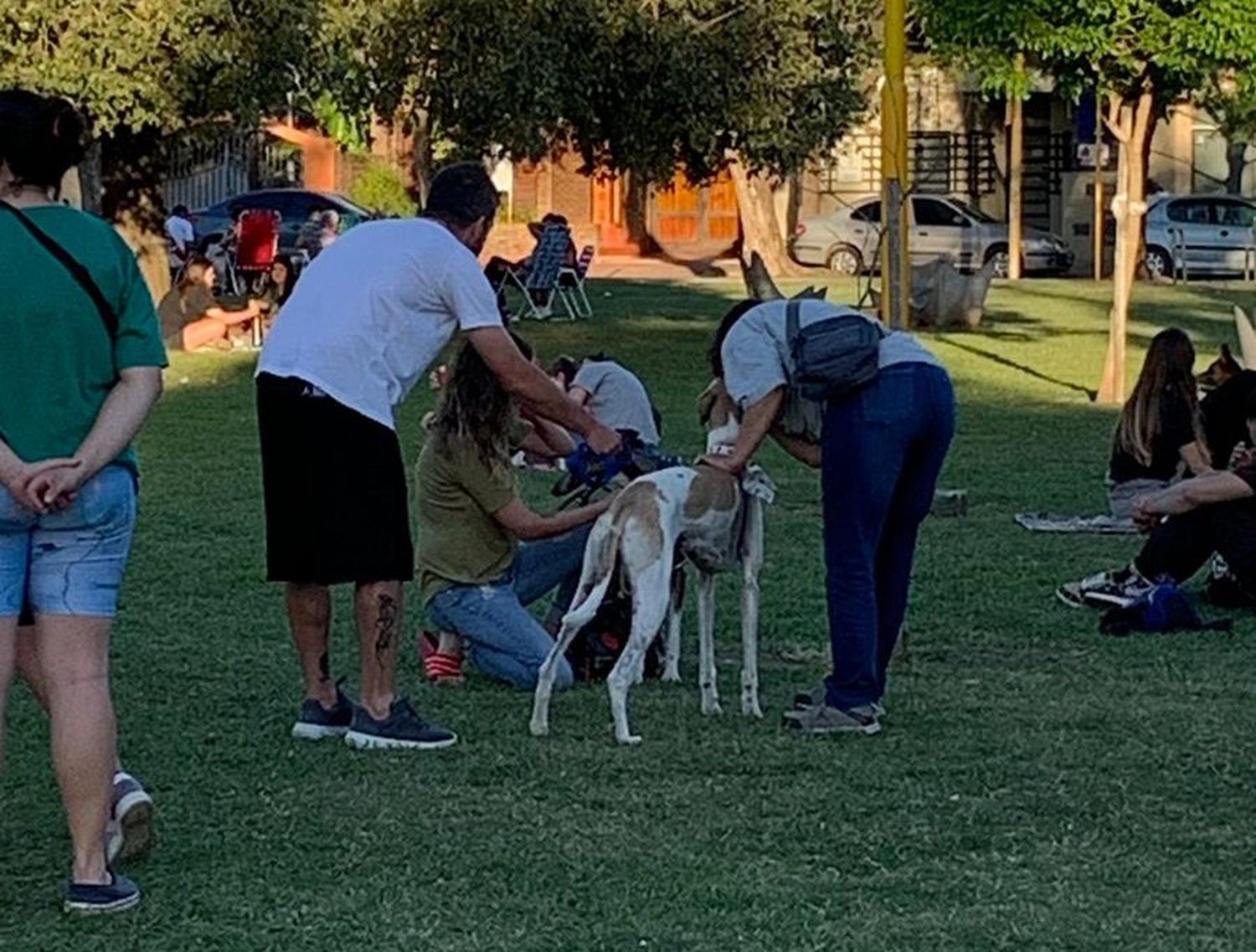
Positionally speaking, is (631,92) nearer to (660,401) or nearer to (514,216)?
(660,401)

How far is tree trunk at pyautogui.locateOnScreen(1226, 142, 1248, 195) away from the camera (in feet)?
155

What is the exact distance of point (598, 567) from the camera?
7.86 m

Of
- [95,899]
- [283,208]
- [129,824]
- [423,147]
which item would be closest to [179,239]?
[283,208]

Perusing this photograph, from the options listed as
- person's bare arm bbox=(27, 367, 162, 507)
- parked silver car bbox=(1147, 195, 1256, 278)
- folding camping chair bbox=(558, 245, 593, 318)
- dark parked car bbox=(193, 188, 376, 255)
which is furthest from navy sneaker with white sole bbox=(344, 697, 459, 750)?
parked silver car bbox=(1147, 195, 1256, 278)

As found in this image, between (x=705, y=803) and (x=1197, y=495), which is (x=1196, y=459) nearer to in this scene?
(x=1197, y=495)

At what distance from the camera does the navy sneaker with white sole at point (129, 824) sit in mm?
5871

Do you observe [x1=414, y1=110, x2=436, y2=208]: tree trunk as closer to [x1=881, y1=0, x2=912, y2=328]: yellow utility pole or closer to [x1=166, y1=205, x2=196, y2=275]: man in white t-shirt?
[x1=166, y1=205, x2=196, y2=275]: man in white t-shirt

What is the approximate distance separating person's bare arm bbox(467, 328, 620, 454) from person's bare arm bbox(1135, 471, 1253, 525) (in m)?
3.36

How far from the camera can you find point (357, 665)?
29.6ft

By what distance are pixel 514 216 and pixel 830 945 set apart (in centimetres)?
4460

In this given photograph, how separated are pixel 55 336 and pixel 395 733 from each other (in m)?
2.34

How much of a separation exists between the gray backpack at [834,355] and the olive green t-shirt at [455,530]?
4.70 feet

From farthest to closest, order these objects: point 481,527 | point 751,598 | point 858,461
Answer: point 481,527
point 751,598
point 858,461

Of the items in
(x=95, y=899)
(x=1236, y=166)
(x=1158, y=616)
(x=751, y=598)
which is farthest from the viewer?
(x=1236, y=166)
